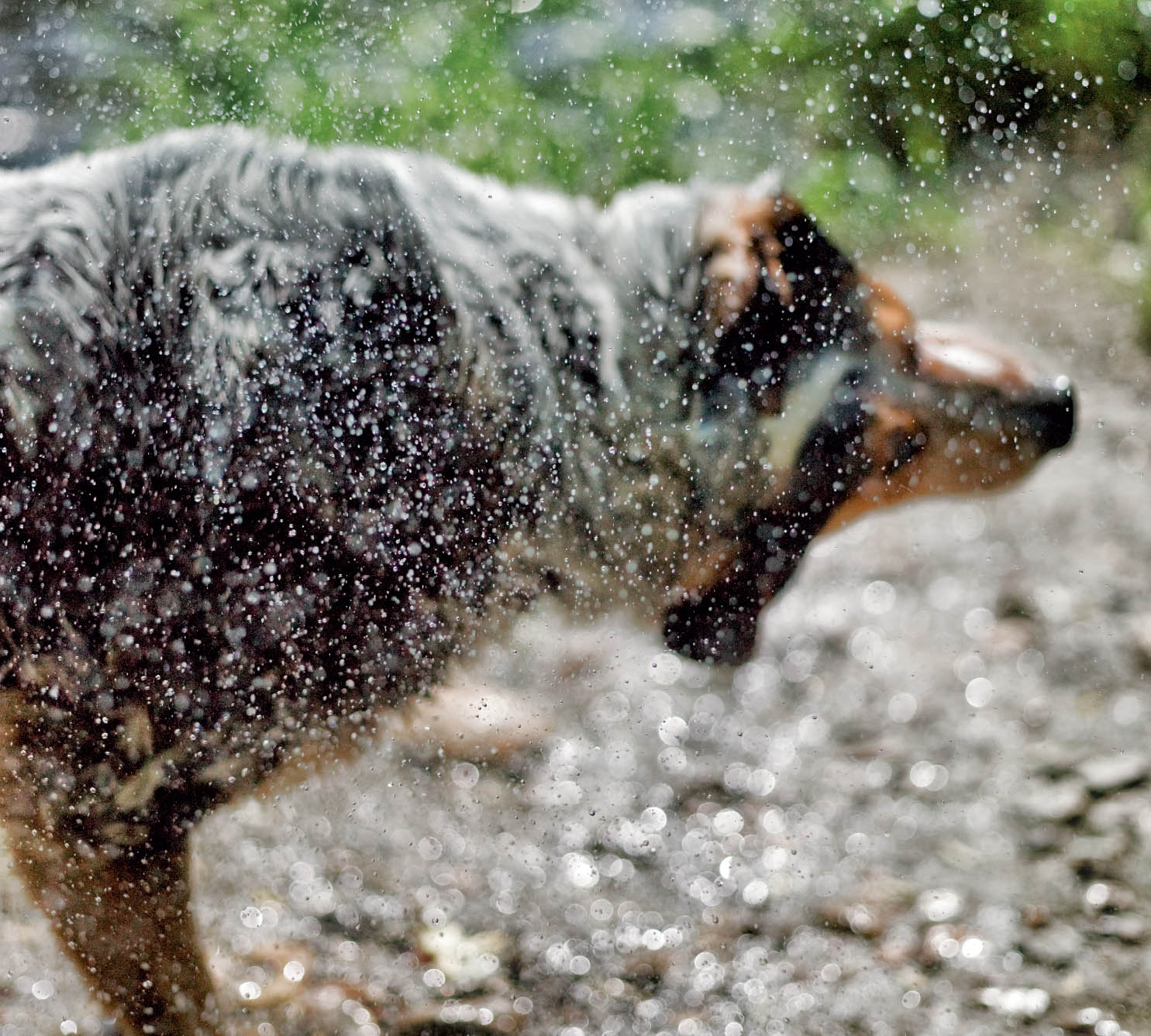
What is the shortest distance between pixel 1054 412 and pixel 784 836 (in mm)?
1467

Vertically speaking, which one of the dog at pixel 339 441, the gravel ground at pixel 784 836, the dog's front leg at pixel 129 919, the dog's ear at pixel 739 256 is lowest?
the gravel ground at pixel 784 836

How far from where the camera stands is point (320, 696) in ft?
7.11

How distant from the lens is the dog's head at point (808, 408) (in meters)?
2.28

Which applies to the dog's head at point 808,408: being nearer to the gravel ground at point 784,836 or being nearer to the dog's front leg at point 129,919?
the gravel ground at point 784,836

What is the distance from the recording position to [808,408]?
2.34m

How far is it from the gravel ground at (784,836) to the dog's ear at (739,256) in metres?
0.51

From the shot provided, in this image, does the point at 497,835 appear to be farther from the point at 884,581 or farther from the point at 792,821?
the point at 884,581

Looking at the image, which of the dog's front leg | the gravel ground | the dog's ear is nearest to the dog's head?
the dog's ear

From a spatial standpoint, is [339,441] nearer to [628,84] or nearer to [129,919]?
[129,919]

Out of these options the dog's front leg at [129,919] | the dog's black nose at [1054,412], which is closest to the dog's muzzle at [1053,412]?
the dog's black nose at [1054,412]

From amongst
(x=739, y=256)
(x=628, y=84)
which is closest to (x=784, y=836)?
(x=739, y=256)

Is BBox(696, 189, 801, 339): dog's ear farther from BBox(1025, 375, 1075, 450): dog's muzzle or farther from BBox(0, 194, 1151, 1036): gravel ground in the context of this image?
BBox(1025, 375, 1075, 450): dog's muzzle

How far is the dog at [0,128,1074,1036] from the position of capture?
6.49 ft

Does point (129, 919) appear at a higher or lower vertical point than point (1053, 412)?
lower
